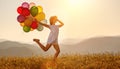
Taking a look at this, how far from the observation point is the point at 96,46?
4684 mm

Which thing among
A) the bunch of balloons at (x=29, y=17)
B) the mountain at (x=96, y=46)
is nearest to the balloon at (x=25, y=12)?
the bunch of balloons at (x=29, y=17)

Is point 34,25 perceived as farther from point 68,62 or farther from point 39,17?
point 68,62

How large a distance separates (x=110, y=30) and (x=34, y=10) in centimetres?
113

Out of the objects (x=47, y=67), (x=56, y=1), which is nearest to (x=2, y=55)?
(x=47, y=67)

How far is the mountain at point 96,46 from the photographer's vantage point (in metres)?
4.59

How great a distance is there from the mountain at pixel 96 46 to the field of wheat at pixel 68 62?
0.08 metres

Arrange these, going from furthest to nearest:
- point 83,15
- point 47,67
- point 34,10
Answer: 1. point 83,15
2. point 47,67
3. point 34,10

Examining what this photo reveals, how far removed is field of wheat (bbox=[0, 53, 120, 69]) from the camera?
427 centimetres

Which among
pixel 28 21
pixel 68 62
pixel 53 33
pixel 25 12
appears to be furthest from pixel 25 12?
pixel 68 62

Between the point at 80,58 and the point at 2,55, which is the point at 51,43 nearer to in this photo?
the point at 80,58

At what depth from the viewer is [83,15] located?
15.6ft

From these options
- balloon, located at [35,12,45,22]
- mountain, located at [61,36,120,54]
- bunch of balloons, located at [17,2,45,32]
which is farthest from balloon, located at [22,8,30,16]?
mountain, located at [61,36,120,54]

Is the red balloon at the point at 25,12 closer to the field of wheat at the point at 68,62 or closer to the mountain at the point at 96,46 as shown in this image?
the field of wheat at the point at 68,62

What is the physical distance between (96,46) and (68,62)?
0.49 metres
